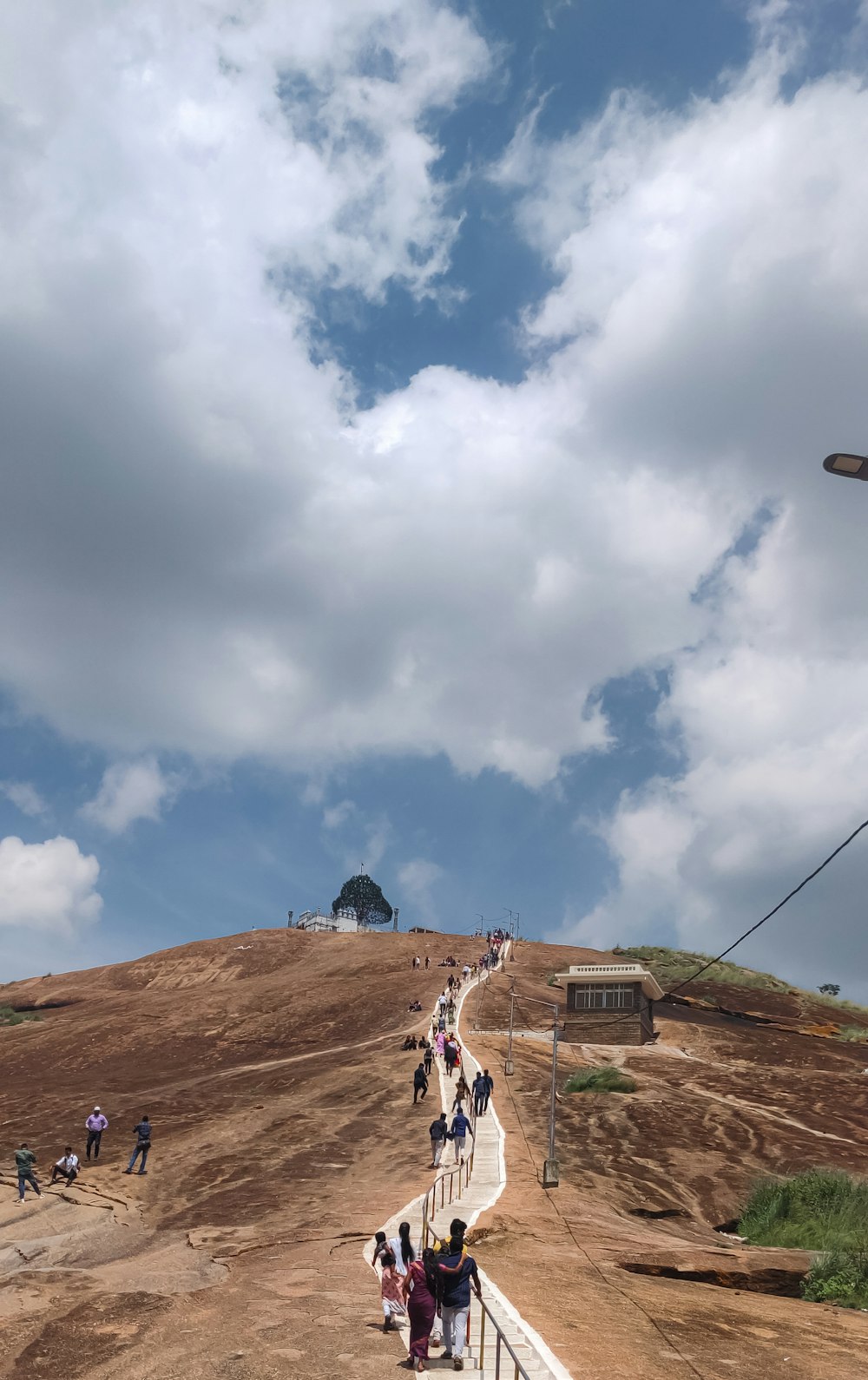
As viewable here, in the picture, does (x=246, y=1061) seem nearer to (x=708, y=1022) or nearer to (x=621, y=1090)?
(x=621, y=1090)

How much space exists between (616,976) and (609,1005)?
159 cm

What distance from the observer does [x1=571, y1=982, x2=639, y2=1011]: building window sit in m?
53.1

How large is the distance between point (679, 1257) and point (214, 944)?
83596 millimetres

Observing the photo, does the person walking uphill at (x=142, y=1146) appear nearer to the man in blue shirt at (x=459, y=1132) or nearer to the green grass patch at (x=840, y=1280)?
the man in blue shirt at (x=459, y=1132)

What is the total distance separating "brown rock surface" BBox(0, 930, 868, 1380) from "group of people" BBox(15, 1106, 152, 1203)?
45cm

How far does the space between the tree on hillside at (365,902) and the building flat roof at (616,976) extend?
372 feet

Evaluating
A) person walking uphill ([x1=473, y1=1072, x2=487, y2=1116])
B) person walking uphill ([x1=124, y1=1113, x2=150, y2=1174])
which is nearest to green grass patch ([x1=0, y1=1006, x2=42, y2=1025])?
person walking uphill ([x1=124, y1=1113, x2=150, y2=1174])

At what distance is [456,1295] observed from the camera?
38.8ft

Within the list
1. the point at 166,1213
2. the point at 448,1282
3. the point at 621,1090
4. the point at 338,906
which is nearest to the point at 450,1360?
the point at 448,1282

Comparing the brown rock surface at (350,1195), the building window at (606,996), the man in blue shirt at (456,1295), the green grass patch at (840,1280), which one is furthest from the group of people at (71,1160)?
the building window at (606,996)

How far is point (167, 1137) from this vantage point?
33875 millimetres

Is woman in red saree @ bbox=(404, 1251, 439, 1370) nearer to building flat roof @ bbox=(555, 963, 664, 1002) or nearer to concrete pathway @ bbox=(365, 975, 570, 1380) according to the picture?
concrete pathway @ bbox=(365, 975, 570, 1380)

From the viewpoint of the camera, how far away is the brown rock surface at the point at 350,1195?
13.7 metres

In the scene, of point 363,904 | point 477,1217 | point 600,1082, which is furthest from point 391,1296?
point 363,904
